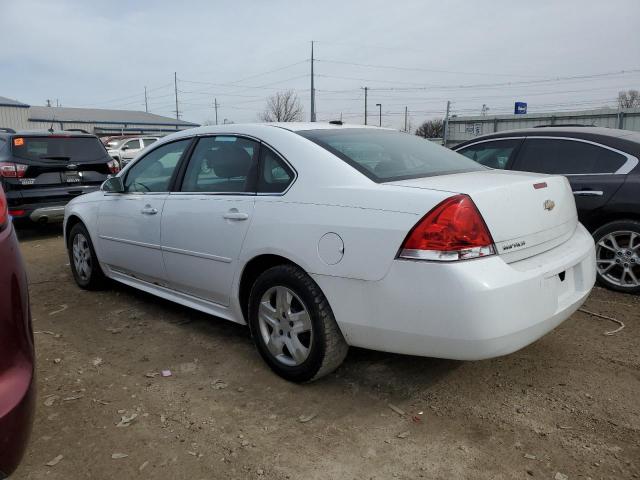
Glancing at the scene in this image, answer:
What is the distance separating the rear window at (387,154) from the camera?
289cm

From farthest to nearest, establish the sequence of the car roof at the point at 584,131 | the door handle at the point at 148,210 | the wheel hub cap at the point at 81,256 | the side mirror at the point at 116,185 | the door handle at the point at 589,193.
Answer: the wheel hub cap at the point at 81,256 < the car roof at the point at 584,131 < the door handle at the point at 589,193 < the side mirror at the point at 116,185 < the door handle at the point at 148,210

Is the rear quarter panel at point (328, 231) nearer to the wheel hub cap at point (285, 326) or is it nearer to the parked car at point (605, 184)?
the wheel hub cap at point (285, 326)

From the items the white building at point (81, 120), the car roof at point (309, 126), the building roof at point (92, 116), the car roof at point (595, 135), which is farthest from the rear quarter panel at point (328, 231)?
the building roof at point (92, 116)

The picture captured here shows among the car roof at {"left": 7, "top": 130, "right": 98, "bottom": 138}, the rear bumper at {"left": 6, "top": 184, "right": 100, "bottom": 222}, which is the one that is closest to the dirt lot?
the rear bumper at {"left": 6, "top": 184, "right": 100, "bottom": 222}

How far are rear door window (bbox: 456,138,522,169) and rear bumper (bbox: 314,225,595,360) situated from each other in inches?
110

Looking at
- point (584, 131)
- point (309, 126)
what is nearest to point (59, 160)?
point (309, 126)

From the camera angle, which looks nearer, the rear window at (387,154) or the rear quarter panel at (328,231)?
the rear quarter panel at (328,231)

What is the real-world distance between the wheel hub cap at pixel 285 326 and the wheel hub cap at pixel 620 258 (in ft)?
10.1

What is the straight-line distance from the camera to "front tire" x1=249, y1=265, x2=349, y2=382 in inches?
109

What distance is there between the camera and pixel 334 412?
108 inches

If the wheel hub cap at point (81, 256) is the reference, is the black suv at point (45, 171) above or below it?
above

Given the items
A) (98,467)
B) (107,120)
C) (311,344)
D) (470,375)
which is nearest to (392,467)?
(311,344)

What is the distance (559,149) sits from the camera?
4957 millimetres

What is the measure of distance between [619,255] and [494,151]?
5.26 ft
